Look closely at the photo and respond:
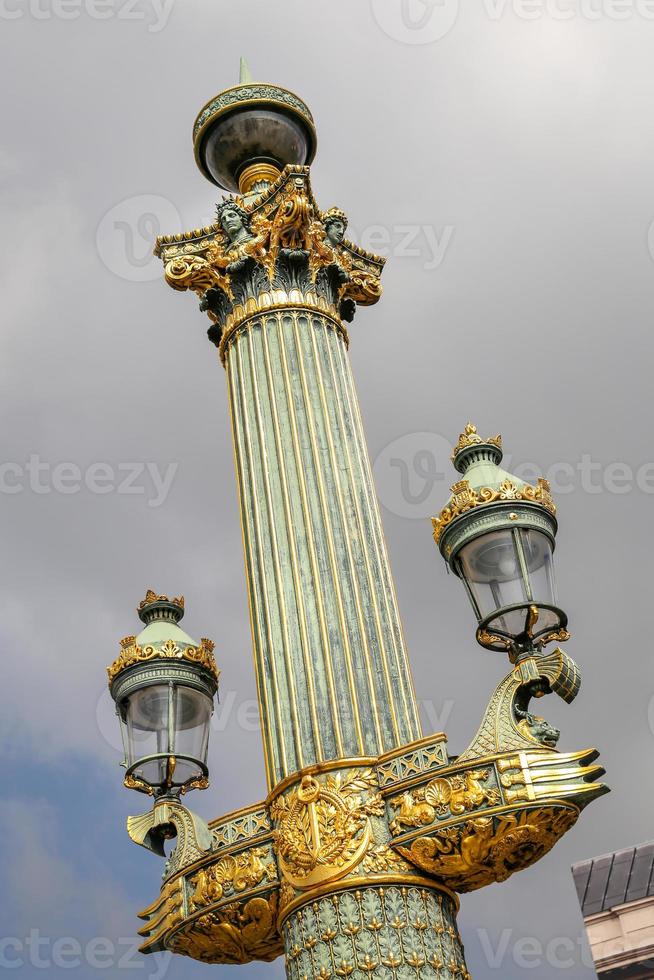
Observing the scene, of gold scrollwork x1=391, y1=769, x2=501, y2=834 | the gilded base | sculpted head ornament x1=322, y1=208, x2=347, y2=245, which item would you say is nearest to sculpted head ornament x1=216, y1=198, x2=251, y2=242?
sculpted head ornament x1=322, y1=208, x2=347, y2=245

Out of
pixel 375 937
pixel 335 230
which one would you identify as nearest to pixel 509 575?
pixel 375 937

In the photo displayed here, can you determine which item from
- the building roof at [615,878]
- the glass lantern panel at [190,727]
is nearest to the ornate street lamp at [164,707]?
the glass lantern panel at [190,727]

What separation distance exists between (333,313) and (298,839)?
5.44m

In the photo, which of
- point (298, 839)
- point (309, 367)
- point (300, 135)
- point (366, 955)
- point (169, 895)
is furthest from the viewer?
point (300, 135)

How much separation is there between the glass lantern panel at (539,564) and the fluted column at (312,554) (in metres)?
1.32

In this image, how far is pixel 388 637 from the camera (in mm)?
10398

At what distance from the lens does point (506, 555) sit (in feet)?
32.5

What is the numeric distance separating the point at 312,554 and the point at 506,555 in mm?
1687

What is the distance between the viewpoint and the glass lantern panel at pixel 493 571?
31.9 ft

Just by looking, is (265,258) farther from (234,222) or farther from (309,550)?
(309,550)

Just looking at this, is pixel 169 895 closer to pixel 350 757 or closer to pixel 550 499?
pixel 350 757

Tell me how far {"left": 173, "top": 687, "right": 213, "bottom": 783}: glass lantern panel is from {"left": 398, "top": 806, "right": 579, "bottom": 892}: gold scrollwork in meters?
2.91

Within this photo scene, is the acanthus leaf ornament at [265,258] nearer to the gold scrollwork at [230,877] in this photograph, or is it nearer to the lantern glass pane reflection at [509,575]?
the lantern glass pane reflection at [509,575]

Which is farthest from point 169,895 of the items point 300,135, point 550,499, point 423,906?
point 300,135
